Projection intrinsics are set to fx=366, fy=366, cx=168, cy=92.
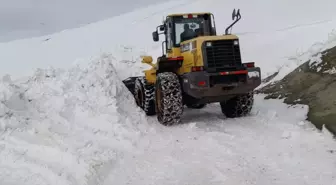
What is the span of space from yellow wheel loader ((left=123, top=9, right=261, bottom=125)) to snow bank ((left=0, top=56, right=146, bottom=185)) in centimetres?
98

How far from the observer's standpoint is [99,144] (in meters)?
5.79

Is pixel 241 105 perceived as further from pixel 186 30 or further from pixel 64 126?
pixel 64 126

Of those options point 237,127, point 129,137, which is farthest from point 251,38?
point 129,137

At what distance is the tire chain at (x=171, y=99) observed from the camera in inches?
302

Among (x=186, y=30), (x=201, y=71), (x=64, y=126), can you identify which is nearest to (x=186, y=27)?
(x=186, y=30)

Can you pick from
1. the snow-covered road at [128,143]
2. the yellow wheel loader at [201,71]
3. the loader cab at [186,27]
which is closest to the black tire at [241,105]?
the yellow wheel loader at [201,71]

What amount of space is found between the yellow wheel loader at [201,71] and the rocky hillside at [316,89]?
4.12ft

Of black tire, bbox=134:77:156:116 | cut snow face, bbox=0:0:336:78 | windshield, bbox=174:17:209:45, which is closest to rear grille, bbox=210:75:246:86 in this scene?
windshield, bbox=174:17:209:45

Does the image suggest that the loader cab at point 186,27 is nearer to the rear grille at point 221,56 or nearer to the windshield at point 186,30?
the windshield at point 186,30

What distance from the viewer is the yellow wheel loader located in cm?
746

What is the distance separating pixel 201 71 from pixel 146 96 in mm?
2257

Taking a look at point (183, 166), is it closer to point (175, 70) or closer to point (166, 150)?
point (166, 150)

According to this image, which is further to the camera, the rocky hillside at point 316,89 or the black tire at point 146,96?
the black tire at point 146,96

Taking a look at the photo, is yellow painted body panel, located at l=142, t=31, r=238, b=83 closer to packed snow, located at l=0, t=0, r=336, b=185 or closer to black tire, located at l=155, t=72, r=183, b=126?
black tire, located at l=155, t=72, r=183, b=126
